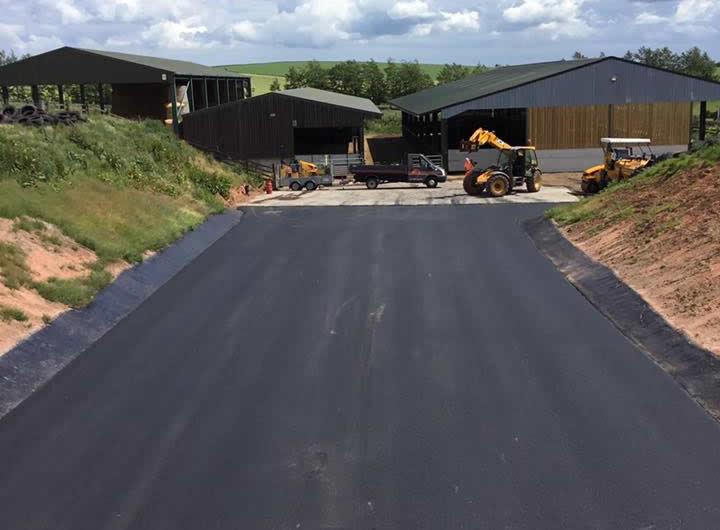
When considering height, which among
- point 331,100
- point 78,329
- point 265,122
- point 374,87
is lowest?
point 78,329

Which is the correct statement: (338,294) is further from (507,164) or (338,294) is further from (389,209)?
(507,164)

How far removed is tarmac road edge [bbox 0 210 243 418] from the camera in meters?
13.4

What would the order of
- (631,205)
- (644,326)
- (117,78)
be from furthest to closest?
1. (117,78)
2. (631,205)
3. (644,326)

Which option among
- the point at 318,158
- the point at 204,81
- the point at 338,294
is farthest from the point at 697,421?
the point at 204,81

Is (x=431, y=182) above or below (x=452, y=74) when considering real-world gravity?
below

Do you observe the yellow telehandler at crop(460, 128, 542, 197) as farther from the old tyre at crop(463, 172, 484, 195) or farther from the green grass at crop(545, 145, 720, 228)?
the green grass at crop(545, 145, 720, 228)

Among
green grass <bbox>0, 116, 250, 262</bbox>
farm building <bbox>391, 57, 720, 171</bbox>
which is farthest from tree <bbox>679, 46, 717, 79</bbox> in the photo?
green grass <bbox>0, 116, 250, 262</bbox>

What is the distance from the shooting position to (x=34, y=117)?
35.3 meters

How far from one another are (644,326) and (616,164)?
22.6 m

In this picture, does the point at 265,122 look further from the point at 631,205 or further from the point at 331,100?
the point at 631,205

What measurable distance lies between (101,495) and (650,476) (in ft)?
22.1

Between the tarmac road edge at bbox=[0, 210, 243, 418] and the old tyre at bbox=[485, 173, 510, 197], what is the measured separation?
18239 millimetres

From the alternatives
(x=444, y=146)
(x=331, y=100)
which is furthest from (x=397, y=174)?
(x=331, y=100)

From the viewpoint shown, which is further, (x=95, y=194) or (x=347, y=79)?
(x=347, y=79)
